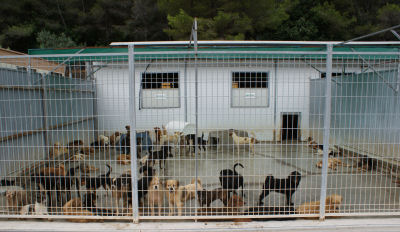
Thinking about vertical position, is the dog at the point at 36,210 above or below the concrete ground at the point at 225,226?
above

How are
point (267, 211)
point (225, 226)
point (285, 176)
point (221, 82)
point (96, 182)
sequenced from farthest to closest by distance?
point (285, 176) < point (221, 82) < point (96, 182) < point (267, 211) < point (225, 226)

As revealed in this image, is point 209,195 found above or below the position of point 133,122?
below

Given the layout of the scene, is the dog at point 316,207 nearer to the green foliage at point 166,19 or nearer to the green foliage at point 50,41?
the green foliage at point 166,19

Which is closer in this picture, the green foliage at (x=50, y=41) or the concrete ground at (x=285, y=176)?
the concrete ground at (x=285, y=176)

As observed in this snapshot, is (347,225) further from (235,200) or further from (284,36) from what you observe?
(284,36)

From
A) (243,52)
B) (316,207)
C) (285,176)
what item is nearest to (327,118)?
(316,207)

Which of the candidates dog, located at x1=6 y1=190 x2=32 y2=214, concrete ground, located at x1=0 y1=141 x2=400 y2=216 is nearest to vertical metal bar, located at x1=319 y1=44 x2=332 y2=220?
concrete ground, located at x1=0 y1=141 x2=400 y2=216

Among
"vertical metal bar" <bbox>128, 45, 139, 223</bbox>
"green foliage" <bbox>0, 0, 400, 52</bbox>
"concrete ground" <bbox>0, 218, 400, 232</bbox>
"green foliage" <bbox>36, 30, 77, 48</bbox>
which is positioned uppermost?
"green foliage" <bbox>0, 0, 400, 52</bbox>

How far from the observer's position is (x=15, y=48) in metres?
23.1

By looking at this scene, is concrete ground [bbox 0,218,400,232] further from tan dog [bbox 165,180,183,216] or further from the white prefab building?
the white prefab building

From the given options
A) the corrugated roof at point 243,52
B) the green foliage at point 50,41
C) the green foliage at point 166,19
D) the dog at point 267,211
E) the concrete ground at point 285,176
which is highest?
the green foliage at point 166,19

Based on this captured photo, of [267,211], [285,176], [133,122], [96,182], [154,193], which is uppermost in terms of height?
[133,122]

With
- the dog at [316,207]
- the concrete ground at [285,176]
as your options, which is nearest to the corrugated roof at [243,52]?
the concrete ground at [285,176]

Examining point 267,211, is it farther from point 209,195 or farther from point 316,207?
point 209,195
